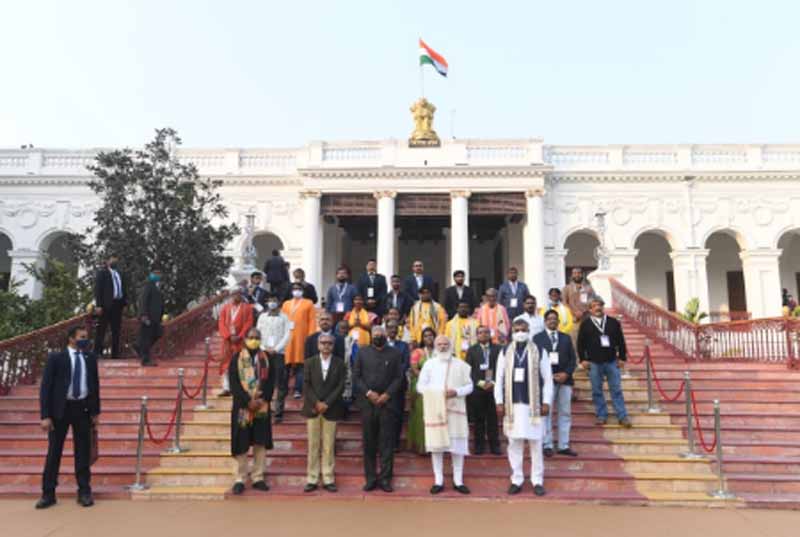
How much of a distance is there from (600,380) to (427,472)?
278cm

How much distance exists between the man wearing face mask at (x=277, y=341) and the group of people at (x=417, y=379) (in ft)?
0.05

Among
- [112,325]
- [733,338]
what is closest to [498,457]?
[733,338]

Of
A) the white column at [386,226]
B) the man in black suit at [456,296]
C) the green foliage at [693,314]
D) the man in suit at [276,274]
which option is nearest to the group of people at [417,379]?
the man in black suit at [456,296]

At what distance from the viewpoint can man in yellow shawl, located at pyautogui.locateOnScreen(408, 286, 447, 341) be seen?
818cm

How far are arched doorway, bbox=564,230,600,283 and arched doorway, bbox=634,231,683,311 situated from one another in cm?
198

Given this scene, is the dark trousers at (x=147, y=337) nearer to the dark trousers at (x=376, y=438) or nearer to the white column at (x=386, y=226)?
the dark trousers at (x=376, y=438)

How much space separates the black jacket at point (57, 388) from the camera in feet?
19.8

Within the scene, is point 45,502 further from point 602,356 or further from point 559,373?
point 602,356

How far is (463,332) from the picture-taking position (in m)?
7.86

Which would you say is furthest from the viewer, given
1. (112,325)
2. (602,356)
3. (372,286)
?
(112,325)

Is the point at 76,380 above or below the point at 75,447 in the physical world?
above

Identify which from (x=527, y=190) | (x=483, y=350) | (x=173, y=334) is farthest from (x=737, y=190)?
(x=173, y=334)

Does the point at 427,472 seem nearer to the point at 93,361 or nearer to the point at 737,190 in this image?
the point at 93,361

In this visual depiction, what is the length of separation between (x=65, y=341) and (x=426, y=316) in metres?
6.60
